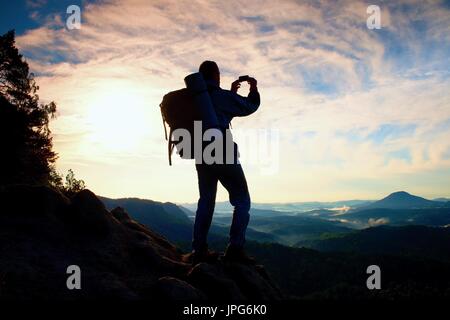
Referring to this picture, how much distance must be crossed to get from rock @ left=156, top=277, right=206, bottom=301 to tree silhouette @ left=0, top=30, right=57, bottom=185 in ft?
95.9

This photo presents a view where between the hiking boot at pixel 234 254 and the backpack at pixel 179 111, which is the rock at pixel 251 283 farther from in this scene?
the backpack at pixel 179 111

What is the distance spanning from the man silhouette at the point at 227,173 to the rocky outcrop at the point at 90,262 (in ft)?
3.14

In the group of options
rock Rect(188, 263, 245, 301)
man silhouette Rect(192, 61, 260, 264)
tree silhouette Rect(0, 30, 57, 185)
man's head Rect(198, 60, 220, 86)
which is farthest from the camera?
tree silhouette Rect(0, 30, 57, 185)

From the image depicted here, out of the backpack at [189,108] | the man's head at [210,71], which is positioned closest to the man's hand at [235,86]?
the man's head at [210,71]

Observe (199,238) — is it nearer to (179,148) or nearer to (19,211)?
(179,148)

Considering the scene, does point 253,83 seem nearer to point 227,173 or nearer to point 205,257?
point 227,173

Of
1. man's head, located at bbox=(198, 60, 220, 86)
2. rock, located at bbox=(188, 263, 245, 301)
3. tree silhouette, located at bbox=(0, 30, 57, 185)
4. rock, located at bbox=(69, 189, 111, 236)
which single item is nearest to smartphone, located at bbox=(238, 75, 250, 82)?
man's head, located at bbox=(198, 60, 220, 86)

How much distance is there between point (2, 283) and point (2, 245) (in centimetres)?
162

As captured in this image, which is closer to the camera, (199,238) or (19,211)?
(199,238)

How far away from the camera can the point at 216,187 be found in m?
7.13

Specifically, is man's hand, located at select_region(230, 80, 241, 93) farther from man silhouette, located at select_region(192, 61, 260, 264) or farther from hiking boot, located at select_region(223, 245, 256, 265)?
hiking boot, located at select_region(223, 245, 256, 265)

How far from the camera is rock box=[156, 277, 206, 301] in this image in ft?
18.7

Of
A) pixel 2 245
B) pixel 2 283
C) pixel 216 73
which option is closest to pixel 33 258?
pixel 2 245
